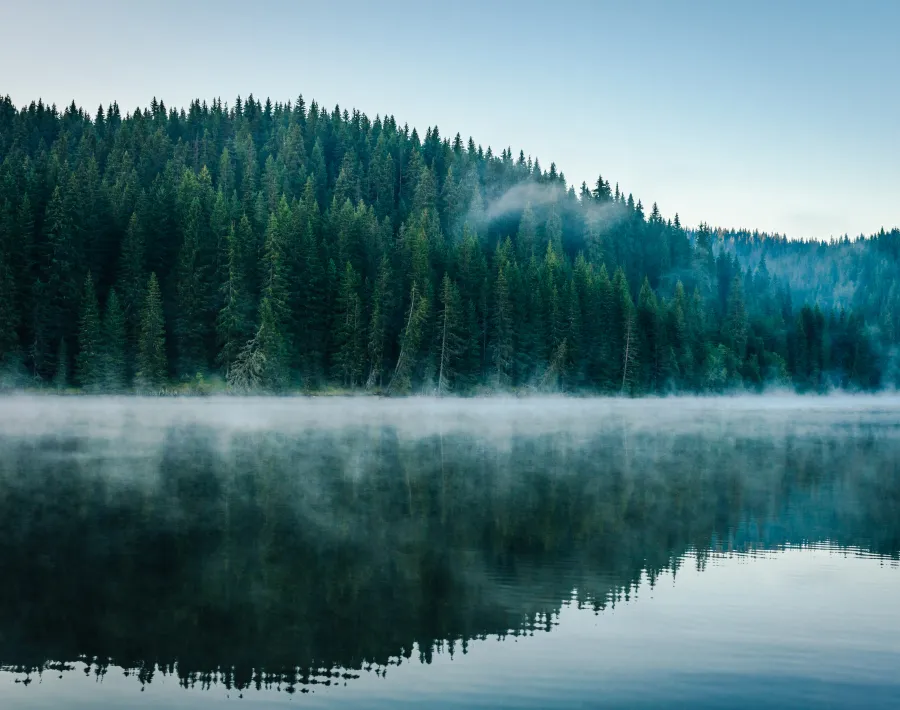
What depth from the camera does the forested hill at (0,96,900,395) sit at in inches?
3196

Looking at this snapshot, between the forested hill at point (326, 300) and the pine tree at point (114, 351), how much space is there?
0.16m

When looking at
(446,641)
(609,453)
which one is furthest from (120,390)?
(446,641)

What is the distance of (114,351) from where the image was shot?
78562 mm

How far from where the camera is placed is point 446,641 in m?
12.5

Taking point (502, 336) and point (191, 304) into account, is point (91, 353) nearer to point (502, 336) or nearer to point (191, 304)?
point (191, 304)

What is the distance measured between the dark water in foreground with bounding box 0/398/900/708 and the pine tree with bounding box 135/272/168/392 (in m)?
45.8

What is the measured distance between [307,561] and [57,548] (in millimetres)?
5306

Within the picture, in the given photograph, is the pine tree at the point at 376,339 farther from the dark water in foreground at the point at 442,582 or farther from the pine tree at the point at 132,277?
the dark water in foreground at the point at 442,582

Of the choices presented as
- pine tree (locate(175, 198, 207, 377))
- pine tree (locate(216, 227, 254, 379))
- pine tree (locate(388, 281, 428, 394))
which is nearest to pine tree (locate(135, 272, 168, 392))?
pine tree (locate(175, 198, 207, 377))

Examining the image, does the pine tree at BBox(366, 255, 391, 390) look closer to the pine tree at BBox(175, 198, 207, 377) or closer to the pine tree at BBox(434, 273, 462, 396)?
the pine tree at BBox(434, 273, 462, 396)

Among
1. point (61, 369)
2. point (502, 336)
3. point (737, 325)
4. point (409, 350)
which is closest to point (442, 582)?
point (61, 369)

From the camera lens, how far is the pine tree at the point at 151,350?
78688mm

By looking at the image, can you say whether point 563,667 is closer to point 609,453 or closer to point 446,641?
point 446,641

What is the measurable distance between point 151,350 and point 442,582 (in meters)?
69.3
